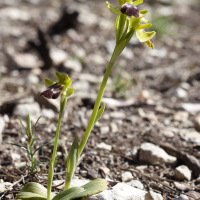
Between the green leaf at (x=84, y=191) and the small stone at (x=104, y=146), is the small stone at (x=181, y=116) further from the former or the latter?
the green leaf at (x=84, y=191)

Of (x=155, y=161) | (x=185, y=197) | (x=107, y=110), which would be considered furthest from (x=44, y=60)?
(x=185, y=197)

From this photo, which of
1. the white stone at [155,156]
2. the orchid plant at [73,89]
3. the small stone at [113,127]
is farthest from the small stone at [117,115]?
the orchid plant at [73,89]

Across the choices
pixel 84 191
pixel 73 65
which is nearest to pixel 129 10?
pixel 84 191

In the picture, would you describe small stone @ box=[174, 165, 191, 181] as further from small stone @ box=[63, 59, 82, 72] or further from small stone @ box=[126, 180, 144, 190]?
small stone @ box=[63, 59, 82, 72]

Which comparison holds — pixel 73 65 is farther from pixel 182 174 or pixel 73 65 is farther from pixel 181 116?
pixel 182 174

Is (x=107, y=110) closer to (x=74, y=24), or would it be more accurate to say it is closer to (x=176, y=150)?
(x=176, y=150)

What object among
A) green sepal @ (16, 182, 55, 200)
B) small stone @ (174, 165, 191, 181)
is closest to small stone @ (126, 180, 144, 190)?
small stone @ (174, 165, 191, 181)
